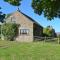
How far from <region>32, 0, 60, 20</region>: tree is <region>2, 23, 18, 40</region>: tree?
33422 millimetres

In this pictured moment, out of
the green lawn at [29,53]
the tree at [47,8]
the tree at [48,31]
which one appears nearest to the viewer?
the green lawn at [29,53]

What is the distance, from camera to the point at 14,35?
6175 cm

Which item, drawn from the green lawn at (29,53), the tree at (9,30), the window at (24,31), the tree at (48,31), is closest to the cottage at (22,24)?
the window at (24,31)

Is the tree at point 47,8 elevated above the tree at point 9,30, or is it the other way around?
the tree at point 47,8

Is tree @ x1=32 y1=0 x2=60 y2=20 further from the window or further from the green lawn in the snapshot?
the window

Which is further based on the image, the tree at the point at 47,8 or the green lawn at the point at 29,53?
the tree at the point at 47,8

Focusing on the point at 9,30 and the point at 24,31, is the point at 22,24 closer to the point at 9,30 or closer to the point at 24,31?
the point at 24,31

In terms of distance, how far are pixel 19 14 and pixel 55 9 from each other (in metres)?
38.1

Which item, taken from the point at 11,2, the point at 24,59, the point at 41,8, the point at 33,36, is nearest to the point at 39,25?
the point at 33,36

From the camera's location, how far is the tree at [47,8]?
23.6 m

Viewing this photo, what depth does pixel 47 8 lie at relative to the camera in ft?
84.8

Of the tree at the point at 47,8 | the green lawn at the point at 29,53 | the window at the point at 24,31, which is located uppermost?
the tree at the point at 47,8

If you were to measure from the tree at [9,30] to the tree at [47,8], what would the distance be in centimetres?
3342

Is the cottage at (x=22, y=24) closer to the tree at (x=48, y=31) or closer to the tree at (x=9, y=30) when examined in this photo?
the tree at (x=9, y=30)
